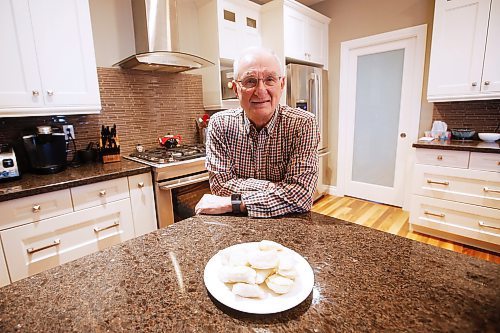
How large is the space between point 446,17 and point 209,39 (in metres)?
2.25

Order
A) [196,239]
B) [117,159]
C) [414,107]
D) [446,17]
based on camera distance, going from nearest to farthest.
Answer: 1. [196,239]
2. [117,159]
3. [446,17]
4. [414,107]

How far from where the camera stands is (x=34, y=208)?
1.49m

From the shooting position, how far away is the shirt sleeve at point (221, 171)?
1.14 m

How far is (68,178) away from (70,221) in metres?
0.27

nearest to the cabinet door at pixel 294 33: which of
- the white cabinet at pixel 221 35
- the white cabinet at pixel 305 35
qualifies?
the white cabinet at pixel 305 35

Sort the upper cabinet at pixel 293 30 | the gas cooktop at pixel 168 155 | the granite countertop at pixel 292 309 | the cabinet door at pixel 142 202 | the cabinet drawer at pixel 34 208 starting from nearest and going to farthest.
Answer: the granite countertop at pixel 292 309
the cabinet drawer at pixel 34 208
the cabinet door at pixel 142 202
the gas cooktop at pixel 168 155
the upper cabinet at pixel 293 30

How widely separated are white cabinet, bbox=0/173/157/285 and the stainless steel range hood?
1.00 m

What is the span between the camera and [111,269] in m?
0.69

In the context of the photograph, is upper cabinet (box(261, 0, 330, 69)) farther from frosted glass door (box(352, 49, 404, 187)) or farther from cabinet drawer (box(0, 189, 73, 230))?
cabinet drawer (box(0, 189, 73, 230))

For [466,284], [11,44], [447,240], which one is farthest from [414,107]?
[11,44]

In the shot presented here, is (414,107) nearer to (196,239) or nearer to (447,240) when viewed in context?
(447,240)

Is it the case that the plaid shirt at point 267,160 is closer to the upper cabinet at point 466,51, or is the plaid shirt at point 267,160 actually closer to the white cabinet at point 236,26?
the white cabinet at point 236,26

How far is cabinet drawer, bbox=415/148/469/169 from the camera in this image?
223cm

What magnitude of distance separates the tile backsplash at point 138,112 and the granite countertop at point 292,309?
1821 millimetres
